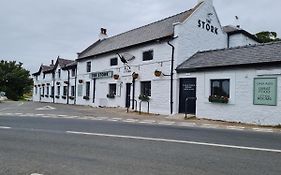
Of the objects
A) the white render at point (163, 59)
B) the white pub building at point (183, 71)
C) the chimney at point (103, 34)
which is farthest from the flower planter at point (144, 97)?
the chimney at point (103, 34)

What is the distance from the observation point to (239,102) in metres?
17.0

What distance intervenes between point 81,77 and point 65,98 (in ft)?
19.5

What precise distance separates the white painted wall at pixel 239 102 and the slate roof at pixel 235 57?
45cm

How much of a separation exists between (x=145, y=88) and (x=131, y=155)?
1690 centimetres

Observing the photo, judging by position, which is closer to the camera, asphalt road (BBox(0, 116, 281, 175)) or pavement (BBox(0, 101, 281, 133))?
asphalt road (BBox(0, 116, 281, 175))

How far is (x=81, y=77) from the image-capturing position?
112 ft

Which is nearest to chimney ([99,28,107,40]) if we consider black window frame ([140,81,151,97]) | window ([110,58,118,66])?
window ([110,58,118,66])

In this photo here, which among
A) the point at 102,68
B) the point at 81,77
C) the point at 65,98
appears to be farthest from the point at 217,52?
the point at 65,98

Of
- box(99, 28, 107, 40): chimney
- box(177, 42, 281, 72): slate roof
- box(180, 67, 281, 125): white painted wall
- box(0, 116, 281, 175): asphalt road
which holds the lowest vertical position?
box(0, 116, 281, 175): asphalt road

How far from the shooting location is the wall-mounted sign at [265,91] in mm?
15578

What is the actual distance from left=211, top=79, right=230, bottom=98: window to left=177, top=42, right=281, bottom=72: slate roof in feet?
3.36

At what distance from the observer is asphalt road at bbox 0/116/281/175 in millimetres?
5738

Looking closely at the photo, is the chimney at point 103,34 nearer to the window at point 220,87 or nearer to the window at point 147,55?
the window at point 147,55

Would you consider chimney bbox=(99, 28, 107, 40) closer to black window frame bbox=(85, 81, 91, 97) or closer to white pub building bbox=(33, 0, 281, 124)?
white pub building bbox=(33, 0, 281, 124)
